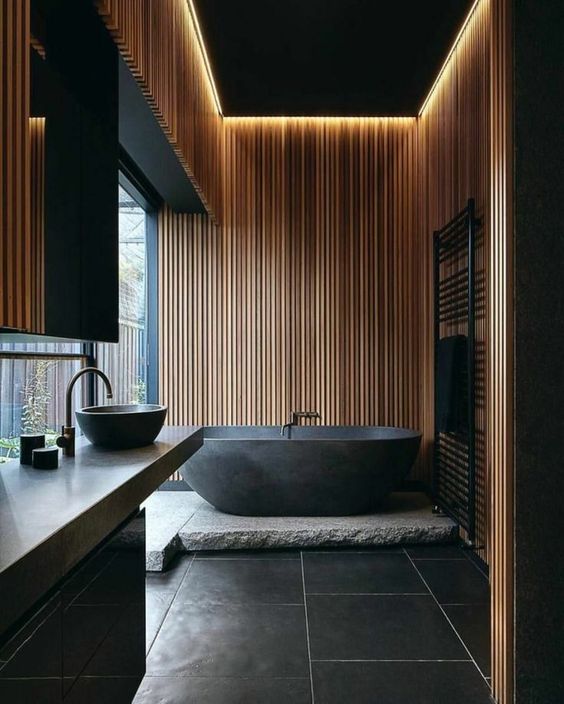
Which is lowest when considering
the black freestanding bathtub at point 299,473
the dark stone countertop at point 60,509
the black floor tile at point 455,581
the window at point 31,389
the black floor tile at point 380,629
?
the black floor tile at point 455,581

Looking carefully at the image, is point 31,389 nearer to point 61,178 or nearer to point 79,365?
point 79,365

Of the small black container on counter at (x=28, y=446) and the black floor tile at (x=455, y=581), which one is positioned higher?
the small black container on counter at (x=28, y=446)

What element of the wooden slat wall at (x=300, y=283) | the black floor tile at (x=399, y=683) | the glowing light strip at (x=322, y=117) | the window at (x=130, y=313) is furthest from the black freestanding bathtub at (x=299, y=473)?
the glowing light strip at (x=322, y=117)

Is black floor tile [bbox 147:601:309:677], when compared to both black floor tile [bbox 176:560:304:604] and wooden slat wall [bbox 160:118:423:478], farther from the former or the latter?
wooden slat wall [bbox 160:118:423:478]

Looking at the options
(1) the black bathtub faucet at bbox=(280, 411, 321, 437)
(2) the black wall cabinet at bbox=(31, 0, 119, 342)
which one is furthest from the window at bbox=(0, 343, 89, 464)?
(1) the black bathtub faucet at bbox=(280, 411, 321, 437)

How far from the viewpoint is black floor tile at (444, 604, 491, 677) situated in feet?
7.78

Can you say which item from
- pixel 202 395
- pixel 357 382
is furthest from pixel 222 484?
pixel 357 382

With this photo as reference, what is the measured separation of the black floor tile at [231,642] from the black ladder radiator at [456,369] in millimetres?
1445

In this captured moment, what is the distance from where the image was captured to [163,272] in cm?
489

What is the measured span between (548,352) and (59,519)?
168 cm

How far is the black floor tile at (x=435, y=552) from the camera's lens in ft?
11.7

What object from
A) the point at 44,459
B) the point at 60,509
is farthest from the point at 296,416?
the point at 60,509

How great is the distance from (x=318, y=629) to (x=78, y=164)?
7.16 ft

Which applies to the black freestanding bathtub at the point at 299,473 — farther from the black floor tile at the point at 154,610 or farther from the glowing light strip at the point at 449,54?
the glowing light strip at the point at 449,54
